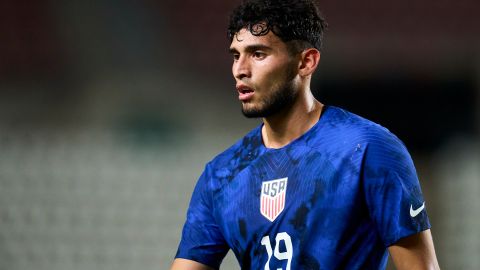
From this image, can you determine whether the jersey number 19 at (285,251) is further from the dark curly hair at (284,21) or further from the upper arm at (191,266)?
the dark curly hair at (284,21)

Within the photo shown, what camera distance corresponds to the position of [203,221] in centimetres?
327

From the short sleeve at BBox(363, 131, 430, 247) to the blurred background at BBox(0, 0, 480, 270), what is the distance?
4.20 metres

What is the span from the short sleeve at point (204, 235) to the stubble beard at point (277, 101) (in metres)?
0.37

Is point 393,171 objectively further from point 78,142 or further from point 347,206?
point 78,142

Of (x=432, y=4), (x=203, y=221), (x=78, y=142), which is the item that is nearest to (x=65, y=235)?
(x=78, y=142)

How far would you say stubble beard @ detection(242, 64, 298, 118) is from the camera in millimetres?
3055

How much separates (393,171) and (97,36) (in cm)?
504

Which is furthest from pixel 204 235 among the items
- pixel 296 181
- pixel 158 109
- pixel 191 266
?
pixel 158 109

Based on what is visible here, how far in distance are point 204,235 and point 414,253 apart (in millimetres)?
869

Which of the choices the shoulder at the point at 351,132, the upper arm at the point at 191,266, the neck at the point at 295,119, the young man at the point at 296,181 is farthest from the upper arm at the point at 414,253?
the upper arm at the point at 191,266

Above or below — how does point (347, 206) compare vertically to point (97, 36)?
below

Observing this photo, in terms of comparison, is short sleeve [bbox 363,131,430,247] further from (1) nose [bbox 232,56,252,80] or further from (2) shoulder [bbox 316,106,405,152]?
(1) nose [bbox 232,56,252,80]

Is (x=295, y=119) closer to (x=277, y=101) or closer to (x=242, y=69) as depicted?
(x=277, y=101)

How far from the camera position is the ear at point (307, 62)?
10.4 ft
